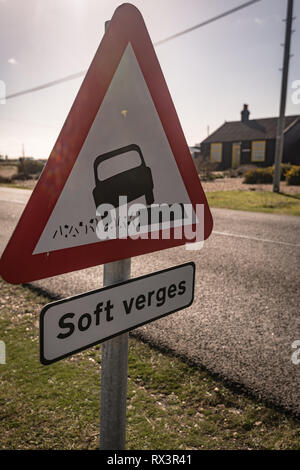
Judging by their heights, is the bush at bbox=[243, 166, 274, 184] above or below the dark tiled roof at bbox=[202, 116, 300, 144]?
below

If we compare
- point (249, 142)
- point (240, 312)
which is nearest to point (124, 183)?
point (240, 312)

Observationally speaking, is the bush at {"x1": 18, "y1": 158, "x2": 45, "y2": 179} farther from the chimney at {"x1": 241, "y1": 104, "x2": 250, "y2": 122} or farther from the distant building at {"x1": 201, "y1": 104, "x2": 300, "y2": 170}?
the chimney at {"x1": 241, "y1": 104, "x2": 250, "y2": 122}

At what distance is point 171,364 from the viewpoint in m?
2.76

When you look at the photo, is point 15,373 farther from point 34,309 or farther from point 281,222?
point 281,222

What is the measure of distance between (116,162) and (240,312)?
3087 millimetres

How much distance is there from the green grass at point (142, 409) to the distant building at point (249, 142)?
34.9 m

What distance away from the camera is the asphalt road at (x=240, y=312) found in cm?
271

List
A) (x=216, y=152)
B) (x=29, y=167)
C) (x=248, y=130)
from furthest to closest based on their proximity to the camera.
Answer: (x=216, y=152) → (x=248, y=130) → (x=29, y=167)

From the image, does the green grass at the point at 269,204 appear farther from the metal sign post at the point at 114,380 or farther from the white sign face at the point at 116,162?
the metal sign post at the point at 114,380

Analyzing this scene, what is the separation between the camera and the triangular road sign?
0.98m

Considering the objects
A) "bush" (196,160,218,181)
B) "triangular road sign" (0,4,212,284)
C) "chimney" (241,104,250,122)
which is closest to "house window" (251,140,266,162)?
"chimney" (241,104,250,122)

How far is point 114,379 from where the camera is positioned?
1.14 meters

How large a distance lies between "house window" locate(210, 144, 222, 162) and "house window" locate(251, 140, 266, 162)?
13.2 ft

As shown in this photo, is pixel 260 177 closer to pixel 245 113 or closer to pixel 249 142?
pixel 249 142
